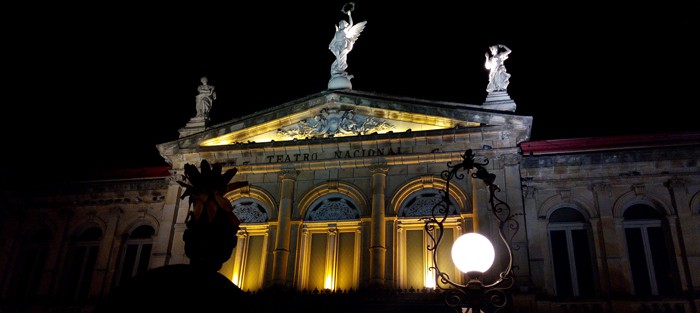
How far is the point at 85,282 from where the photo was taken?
2017cm

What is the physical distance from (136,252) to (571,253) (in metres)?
14.2

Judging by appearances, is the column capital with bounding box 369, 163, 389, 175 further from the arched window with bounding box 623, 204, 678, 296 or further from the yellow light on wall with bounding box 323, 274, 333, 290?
the arched window with bounding box 623, 204, 678, 296

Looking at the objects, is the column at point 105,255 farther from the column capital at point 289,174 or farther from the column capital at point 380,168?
the column capital at point 380,168

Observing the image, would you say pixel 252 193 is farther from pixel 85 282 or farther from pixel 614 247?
pixel 614 247

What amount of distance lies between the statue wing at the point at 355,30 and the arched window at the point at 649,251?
387 inches

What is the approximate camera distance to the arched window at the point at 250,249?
16.9 m

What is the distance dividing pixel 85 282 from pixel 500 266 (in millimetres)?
14376

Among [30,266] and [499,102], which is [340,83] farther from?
[30,266]

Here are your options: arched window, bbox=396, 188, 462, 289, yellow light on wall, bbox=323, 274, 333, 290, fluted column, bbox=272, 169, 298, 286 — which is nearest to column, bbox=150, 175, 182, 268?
fluted column, bbox=272, 169, 298, 286

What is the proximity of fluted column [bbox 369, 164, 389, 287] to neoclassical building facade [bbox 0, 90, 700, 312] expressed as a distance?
0.12 feet

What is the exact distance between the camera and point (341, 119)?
59.6 ft

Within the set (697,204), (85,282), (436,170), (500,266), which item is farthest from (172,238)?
(697,204)

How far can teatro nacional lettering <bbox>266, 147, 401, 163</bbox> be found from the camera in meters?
17.1

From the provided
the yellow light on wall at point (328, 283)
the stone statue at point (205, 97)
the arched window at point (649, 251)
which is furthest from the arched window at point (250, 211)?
the arched window at point (649, 251)
